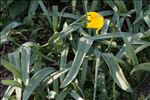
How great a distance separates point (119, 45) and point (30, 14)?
795mm

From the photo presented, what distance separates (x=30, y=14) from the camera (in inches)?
123

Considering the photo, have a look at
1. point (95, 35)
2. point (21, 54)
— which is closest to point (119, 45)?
point (95, 35)

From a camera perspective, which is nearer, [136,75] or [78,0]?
[136,75]

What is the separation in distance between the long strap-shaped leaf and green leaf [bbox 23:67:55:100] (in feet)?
0.54

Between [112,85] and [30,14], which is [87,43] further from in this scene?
[30,14]

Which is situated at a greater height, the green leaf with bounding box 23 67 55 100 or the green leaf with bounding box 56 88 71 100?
the green leaf with bounding box 23 67 55 100

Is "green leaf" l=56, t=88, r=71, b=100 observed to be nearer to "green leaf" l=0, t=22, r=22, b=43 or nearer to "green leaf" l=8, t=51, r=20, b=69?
"green leaf" l=8, t=51, r=20, b=69

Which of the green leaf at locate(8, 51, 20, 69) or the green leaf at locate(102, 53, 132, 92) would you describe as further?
the green leaf at locate(8, 51, 20, 69)

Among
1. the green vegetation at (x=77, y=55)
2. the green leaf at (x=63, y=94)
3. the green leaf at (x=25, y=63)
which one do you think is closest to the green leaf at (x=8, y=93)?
the green vegetation at (x=77, y=55)

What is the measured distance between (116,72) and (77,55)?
0.89 feet

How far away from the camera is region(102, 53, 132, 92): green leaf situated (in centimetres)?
238

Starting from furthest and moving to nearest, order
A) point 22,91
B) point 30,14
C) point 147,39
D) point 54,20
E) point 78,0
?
point 78,0
point 30,14
point 54,20
point 147,39
point 22,91

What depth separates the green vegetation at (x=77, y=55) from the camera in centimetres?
245

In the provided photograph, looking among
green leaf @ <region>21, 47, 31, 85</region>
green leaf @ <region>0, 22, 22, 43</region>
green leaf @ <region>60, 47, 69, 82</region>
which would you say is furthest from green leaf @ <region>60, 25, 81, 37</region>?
green leaf @ <region>0, 22, 22, 43</region>
